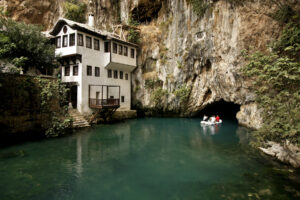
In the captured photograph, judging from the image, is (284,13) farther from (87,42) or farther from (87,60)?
(87,60)

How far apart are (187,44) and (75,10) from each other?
63.6ft

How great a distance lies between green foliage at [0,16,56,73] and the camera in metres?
17.6

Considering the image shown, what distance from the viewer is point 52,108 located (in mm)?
16719

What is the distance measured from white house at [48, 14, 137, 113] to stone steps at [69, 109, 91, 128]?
821 millimetres

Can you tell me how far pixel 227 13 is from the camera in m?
18.5

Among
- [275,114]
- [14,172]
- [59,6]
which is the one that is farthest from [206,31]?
[59,6]

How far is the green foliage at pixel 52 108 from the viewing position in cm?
1595

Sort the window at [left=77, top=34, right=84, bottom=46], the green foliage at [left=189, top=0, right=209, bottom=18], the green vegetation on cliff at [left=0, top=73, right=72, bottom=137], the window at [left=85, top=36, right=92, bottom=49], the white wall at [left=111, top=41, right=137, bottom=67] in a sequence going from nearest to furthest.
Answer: the green vegetation on cliff at [left=0, top=73, right=72, bottom=137], the window at [left=77, top=34, right=84, bottom=46], the green foliage at [left=189, top=0, right=209, bottom=18], the window at [left=85, top=36, right=92, bottom=49], the white wall at [left=111, top=41, right=137, bottom=67]

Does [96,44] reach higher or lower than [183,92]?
higher

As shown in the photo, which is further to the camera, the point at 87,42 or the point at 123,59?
the point at 123,59

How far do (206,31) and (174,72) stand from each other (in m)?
7.06

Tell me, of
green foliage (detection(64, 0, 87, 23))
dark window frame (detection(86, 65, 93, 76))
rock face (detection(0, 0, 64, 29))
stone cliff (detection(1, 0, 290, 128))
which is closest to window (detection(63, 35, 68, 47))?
dark window frame (detection(86, 65, 93, 76))

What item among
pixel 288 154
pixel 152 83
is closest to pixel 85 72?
pixel 152 83

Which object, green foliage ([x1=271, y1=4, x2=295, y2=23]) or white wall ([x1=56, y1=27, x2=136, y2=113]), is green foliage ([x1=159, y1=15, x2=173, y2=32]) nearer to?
white wall ([x1=56, y1=27, x2=136, y2=113])
